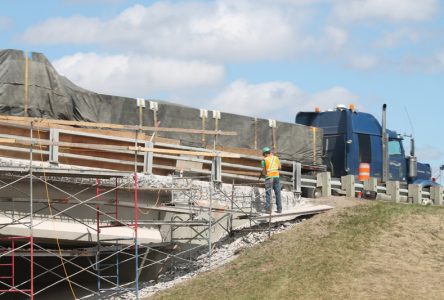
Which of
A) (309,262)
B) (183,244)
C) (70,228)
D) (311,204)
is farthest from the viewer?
(311,204)

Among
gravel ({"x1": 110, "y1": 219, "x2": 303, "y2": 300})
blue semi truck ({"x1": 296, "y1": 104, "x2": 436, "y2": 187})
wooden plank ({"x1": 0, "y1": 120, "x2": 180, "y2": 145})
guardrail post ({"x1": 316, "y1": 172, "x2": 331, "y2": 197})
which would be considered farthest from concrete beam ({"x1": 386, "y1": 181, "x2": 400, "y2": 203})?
wooden plank ({"x1": 0, "y1": 120, "x2": 180, "y2": 145})

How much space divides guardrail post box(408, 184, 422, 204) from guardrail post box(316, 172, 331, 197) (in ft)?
17.2

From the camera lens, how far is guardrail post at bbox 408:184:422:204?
96.2 ft

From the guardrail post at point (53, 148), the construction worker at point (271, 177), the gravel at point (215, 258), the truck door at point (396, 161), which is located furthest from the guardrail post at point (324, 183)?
the guardrail post at point (53, 148)

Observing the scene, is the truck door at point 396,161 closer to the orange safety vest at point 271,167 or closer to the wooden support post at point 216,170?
the orange safety vest at point 271,167

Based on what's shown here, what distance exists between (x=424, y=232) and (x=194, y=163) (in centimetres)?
637

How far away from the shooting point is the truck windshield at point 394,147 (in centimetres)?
3061

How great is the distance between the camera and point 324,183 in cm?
2541

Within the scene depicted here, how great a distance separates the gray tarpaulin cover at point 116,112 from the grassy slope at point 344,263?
491 centimetres

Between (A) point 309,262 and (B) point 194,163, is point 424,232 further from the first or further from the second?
(B) point 194,163

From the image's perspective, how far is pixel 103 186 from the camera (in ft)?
Answer: 67.9

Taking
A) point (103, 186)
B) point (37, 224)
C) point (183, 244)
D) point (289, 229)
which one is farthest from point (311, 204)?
point (37, 224)

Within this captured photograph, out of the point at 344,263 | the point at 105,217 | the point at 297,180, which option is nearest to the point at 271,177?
the point at 297,180

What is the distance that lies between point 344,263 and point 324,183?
6892 mm
